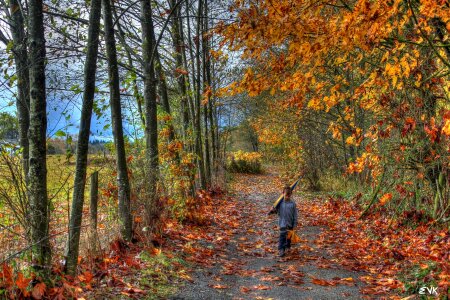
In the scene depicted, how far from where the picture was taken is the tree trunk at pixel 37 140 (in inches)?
170

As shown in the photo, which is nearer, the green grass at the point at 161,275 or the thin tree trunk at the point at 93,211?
the green grass at the point at 161,275

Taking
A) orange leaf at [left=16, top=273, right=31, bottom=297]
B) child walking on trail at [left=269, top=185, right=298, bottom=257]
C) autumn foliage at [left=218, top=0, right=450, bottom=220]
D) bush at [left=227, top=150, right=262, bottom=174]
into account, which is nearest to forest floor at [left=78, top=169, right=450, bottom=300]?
child walking on trail at [left=269, top=185, right=298, bottom=257]

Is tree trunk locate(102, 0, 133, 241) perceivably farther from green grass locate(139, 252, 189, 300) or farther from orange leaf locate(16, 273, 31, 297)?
orange leaf locate(16, 273, 31, 297)

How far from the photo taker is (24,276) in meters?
4.19

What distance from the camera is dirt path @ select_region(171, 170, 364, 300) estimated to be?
603 centimetres

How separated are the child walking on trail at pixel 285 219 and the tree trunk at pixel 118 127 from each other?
3.36 meters

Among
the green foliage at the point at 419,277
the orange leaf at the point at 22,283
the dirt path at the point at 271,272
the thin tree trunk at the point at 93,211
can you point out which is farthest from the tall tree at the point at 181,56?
the orange leaf at the point at 22,283

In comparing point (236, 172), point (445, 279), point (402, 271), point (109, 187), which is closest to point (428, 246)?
point (402, 271)

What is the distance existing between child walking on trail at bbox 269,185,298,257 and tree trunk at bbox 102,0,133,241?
11.0 ft

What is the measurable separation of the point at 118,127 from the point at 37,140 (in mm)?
2660

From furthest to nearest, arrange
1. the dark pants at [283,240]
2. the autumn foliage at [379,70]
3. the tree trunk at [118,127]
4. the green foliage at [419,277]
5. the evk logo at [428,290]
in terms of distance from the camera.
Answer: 1. the dark pants at [283,240]
2. the tree trunk at [118,127]
3. the autumn foliage at [379,70]
4. the green foliage at [419,277]
5. the evk logo at [428,290]

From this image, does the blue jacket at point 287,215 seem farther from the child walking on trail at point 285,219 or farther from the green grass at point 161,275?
the green grass at point 161,275

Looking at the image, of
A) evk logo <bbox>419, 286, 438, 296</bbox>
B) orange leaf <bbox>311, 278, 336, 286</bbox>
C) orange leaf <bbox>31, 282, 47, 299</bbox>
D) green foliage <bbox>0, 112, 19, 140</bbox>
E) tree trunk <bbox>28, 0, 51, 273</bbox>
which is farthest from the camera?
orange leaf <bbox>311, 278, 336, 286</bbox>

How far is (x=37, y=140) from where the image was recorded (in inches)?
171
